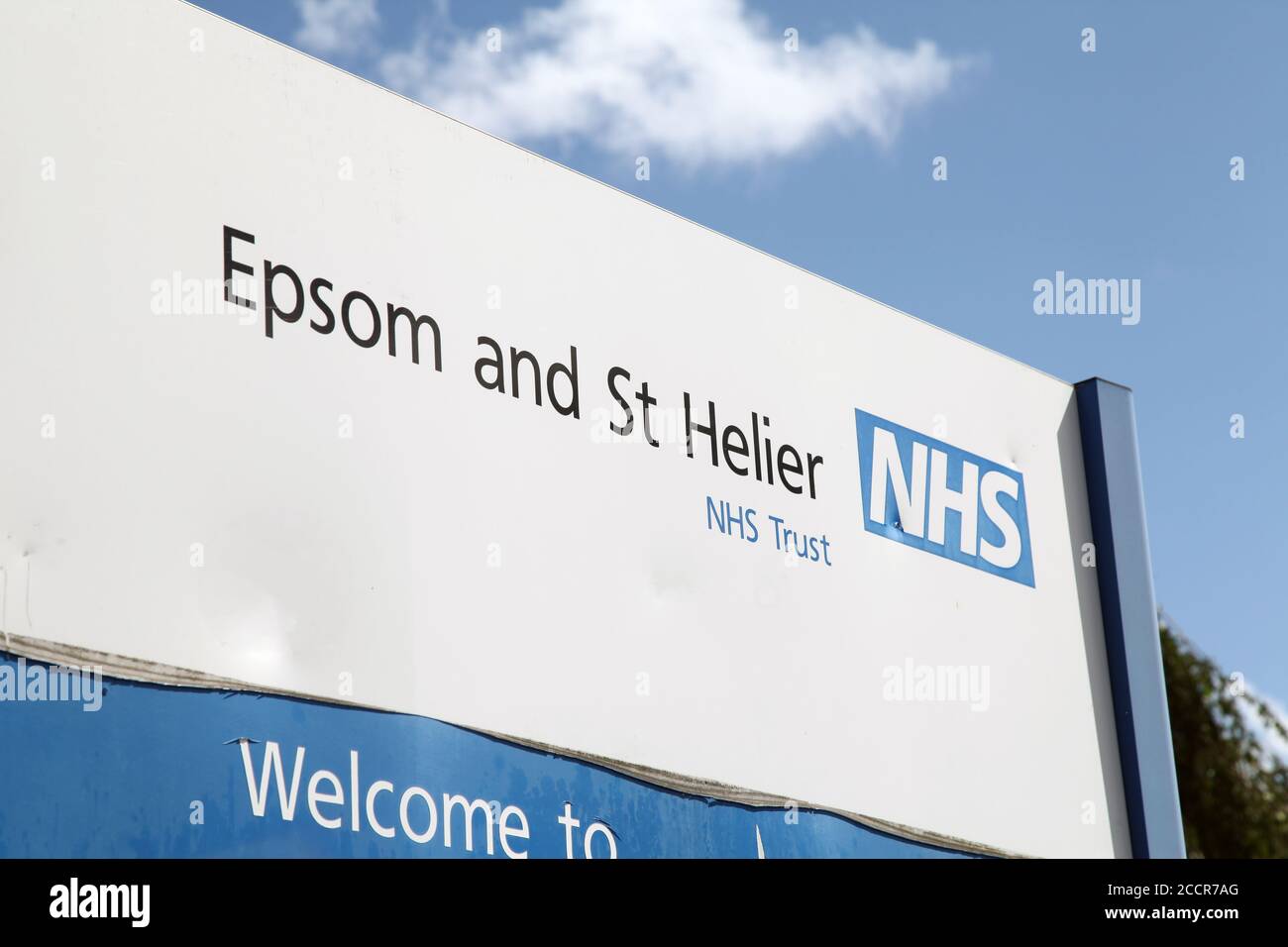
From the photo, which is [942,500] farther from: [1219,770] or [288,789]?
[1219,770]

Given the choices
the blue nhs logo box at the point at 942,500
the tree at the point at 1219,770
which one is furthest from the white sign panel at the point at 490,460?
the tree at the point at 1219,770

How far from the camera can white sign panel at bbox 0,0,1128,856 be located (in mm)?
4219

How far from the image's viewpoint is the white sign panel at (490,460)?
4.22 m

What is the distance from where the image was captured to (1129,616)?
7.23 m

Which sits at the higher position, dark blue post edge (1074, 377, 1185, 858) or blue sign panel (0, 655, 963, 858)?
dark blue post edge (1074, 377, 1185, 858)

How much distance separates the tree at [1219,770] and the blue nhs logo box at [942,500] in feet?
23.4

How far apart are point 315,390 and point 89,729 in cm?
125

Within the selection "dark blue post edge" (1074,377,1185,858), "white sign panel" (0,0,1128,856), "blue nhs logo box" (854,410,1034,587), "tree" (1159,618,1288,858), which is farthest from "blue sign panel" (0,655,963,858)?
"tree" (1159,618,1288,858)

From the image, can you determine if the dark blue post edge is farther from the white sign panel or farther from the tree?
the tree

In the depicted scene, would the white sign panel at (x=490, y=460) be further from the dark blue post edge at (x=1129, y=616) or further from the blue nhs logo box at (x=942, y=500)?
the dark blue post edge at (x=1129, y=616)

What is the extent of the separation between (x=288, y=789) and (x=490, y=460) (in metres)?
1.32

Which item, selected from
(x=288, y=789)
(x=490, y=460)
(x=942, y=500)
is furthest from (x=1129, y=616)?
(x=288, y=789)

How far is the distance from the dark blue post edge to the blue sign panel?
2.40m

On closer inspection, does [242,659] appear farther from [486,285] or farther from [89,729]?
[486,285]
